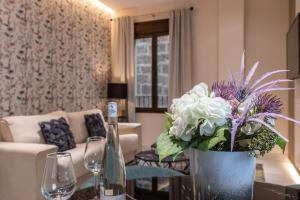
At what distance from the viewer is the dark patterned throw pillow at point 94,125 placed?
366 centimetres

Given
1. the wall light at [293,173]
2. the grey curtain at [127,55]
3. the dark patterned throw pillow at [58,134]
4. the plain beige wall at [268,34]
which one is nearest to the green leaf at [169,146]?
the dark patterned throw pillow at [58,134]

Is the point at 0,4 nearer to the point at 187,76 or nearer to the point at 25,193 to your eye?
the point at 25,193

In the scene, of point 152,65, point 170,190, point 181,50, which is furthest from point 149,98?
point 170,190

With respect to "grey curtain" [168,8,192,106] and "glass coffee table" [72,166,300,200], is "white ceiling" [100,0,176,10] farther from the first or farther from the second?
"glass coffee table" [72,166,300,200]

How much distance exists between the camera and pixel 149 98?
546 centimetres

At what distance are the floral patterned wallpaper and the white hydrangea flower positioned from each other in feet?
9.90

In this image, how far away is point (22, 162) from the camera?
7.27 ft

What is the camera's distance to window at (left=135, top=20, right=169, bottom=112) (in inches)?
209

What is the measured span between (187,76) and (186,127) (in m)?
4.33

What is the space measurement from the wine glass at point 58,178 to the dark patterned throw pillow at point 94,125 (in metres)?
2.87

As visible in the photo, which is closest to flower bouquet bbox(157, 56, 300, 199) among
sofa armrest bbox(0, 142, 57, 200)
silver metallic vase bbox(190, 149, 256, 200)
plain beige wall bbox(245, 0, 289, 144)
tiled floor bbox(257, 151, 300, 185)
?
silver metallic vase bbox(190, 149, 256, 200)

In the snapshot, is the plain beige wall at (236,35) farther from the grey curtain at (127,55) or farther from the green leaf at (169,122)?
the green leaf at (169,122)

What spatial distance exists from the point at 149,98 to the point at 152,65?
710 mm

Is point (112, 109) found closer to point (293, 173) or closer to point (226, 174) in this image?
point (226, 174)
